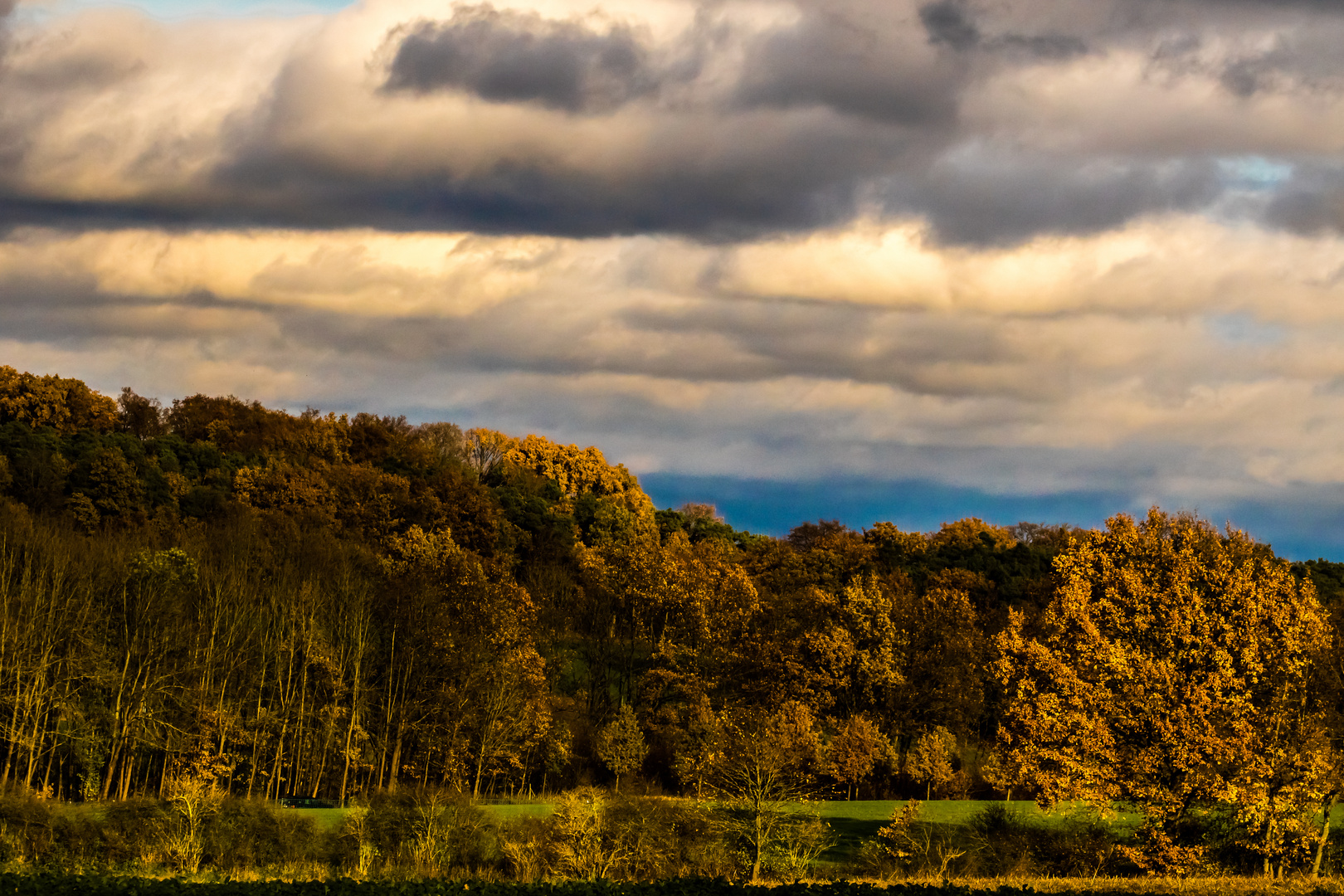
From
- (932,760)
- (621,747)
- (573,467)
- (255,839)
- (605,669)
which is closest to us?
(255,839)

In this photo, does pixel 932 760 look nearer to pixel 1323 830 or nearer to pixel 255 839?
pixel 1323 830

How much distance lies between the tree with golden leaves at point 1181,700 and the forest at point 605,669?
0.13 metres

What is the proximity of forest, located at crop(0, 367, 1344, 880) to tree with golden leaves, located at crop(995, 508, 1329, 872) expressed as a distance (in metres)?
0.13

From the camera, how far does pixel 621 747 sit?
83.4m

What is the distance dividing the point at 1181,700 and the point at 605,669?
161 feet

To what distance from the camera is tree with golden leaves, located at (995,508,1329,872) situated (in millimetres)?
51406

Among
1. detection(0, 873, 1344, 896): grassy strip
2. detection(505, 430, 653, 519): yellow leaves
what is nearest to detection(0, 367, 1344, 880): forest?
detection(0, 873, 1344, 896): grassy strip

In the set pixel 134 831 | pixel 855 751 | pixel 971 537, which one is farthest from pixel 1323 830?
pixel 971 537

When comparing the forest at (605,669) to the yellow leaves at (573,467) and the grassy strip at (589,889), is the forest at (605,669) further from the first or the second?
the yellow leaves at (573,467)

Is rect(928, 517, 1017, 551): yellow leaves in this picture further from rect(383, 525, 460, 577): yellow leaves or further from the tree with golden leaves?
the tree with golden leaves

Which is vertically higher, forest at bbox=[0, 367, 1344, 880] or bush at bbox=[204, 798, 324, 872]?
forest at bbox=[0, 367, 1344, 880]

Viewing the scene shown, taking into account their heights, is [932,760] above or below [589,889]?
above

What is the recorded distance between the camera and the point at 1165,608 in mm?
54938

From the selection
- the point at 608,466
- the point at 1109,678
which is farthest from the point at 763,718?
the point at 608,466
